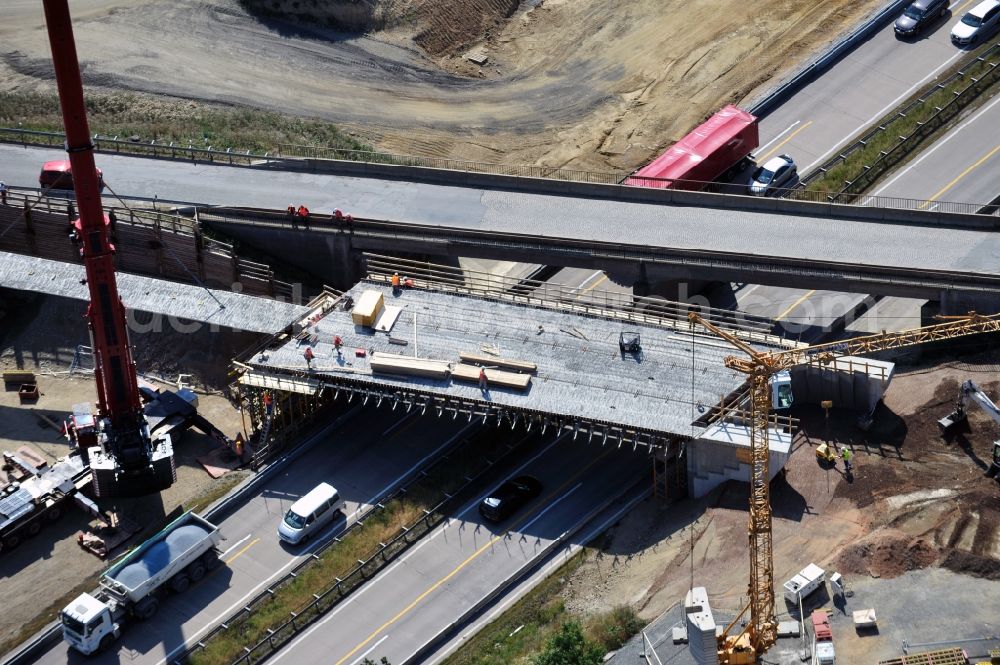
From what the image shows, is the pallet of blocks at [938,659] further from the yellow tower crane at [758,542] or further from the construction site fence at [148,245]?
the construction site fence at [148,245]

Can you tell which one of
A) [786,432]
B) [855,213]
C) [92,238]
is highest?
[92,238]

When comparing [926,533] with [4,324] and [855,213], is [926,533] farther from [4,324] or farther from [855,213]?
[4,324]

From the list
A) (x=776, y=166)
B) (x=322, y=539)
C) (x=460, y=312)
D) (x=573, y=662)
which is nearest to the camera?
(x=573, y=662)

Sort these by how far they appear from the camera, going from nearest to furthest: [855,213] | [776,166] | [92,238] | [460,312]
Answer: [92,238]
[460,312]
[855,213]
[776,166]

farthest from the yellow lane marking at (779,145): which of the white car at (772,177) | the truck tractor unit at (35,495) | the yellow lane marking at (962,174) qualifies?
the truck tractor unit at (35,495)

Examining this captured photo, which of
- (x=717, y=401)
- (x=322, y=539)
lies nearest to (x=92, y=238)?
(x=322, y=539)

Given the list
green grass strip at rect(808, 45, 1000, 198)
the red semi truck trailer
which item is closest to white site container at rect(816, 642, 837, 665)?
the red semi truck trailer

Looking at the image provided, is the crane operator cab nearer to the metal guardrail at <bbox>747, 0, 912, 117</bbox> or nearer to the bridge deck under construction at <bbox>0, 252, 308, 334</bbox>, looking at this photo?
the bridge deck under construction at <bbox>0, 252, 308, 334</bbox>

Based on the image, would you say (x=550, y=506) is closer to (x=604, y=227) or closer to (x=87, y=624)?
(x=604, y=227)
